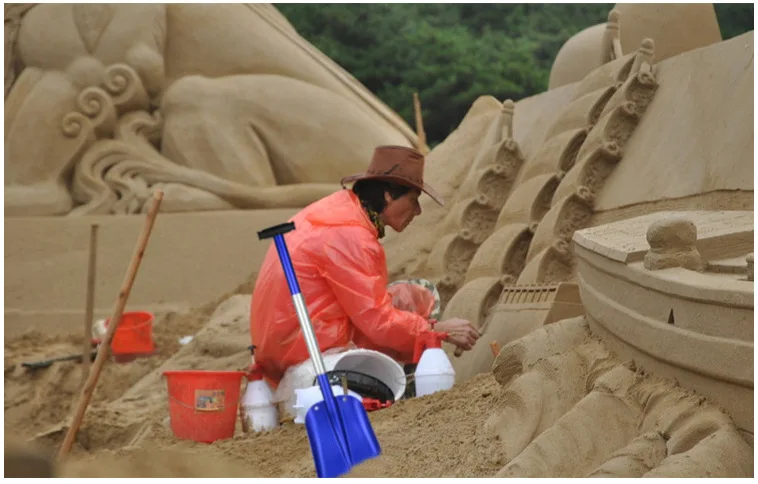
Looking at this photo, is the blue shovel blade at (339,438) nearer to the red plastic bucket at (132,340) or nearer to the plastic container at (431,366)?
the plastic container at (431,366)

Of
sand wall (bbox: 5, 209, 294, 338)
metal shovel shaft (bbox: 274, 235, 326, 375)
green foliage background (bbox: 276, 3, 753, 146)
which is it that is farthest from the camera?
green foliage background (bbox: 276, 3, 753, 146)

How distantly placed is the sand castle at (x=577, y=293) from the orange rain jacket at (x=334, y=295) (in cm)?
30

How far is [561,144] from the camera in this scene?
19.2 feet

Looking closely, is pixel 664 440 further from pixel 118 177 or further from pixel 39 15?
pixel 39 15

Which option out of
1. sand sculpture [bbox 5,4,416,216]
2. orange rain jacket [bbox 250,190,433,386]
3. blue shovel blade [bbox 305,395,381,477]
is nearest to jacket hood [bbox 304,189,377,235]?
orange rain jacket [bbox 250,190,433,386]

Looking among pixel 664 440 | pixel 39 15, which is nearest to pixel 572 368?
pixel 664 440

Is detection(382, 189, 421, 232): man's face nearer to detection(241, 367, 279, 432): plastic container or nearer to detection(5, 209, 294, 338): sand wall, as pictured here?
detection(241, 367, 279, 432): plastic container

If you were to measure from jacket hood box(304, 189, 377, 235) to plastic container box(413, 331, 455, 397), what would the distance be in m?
0.44

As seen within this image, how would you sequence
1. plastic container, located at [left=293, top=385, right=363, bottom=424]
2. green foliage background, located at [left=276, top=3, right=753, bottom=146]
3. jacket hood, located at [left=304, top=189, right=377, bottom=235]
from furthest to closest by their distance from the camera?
green foliage background, located at [left=276, top=3, right=753, bottom=146]
jacket hood, located at [left=304, top=189, right=377, bottom=235]
plastic container, located at [left=293, top=385, right=363, bottom=424]

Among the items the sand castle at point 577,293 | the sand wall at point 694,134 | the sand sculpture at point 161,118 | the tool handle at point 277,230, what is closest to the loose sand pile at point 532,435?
the sand castle at point 577,293

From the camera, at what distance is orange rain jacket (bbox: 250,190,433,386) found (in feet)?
14.0

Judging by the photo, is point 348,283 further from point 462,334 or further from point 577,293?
point 577,293

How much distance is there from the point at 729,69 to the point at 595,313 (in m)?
1.83

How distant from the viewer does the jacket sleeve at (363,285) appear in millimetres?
4250
